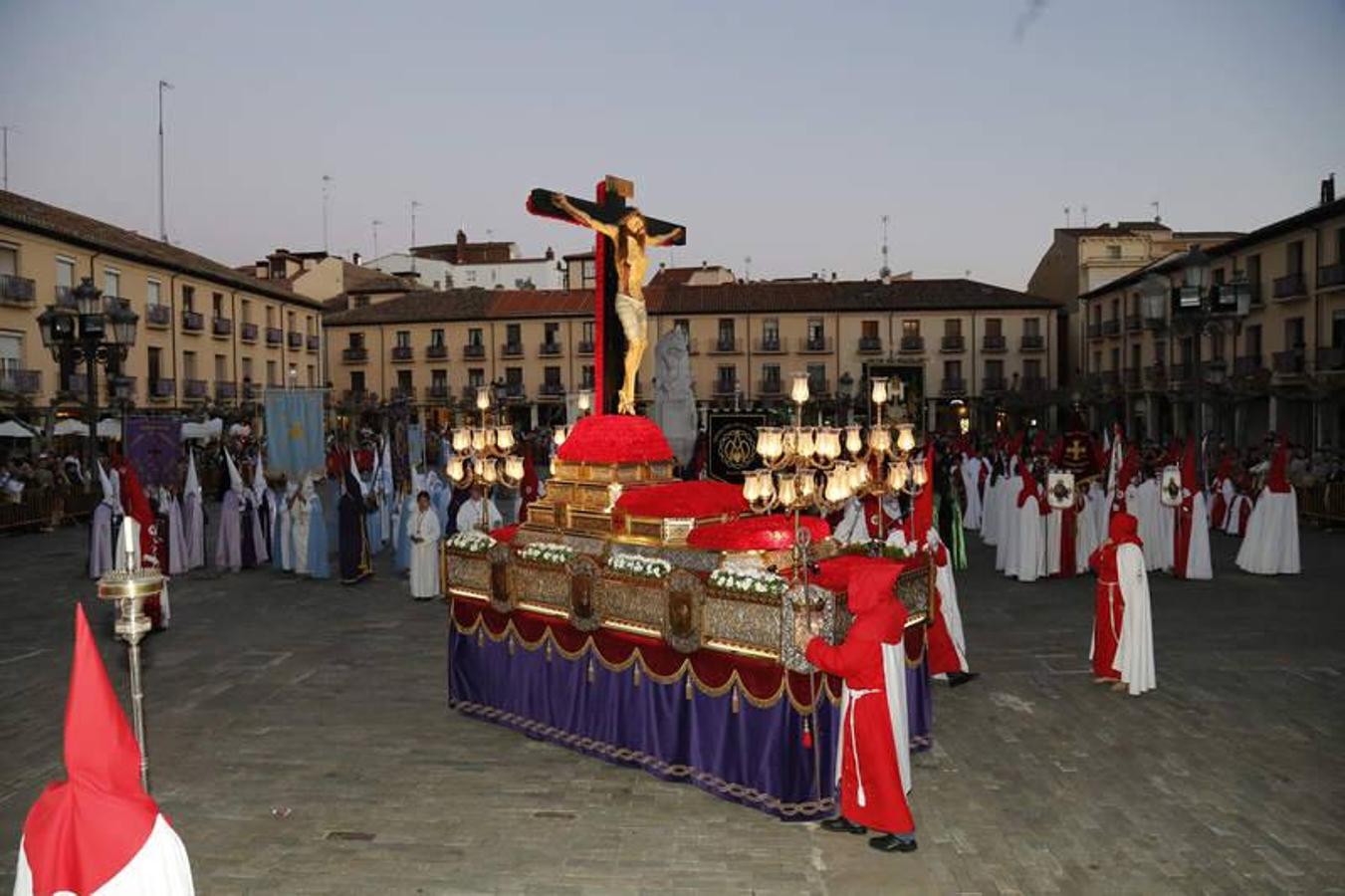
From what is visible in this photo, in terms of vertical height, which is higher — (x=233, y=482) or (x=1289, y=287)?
(x=1289, y=287)

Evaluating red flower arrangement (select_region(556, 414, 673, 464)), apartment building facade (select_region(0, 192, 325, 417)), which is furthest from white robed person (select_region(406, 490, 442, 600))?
apartment building facade (select_region(0, 192, 325, 417))

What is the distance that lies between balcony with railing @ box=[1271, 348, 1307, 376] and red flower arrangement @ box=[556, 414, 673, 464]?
35.3m

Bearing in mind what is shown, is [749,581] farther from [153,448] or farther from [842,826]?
[153,448]

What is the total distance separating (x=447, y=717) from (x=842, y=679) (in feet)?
13.9

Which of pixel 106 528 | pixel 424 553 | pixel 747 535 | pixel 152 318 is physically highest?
pixel 152 318

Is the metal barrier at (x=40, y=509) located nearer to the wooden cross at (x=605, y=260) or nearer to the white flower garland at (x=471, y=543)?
the white flower garland at (x=471, y=543)

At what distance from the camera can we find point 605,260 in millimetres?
9617

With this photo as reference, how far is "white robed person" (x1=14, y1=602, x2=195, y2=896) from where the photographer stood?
3252 mm

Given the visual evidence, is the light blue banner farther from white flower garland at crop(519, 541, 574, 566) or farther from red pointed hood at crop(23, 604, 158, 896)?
red pointed hood at crop(23, 604, 158, 896)

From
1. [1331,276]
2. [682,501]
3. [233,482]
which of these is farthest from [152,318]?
[1331,276]

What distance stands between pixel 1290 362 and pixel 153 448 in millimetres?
38276

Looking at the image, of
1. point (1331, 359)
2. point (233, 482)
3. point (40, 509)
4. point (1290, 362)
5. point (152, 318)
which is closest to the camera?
point (233, 482)

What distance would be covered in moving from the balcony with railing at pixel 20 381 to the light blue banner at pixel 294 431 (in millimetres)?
16868

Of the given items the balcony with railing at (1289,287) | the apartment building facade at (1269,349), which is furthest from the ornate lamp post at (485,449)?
the balcony with railing at (1289,287)
